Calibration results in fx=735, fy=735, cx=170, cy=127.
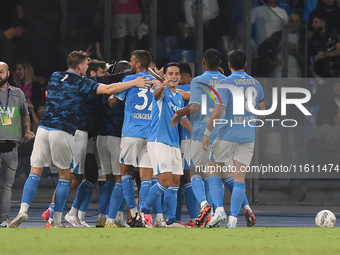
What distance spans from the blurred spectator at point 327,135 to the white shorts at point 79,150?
274 inches

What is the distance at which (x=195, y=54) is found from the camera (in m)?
15.3

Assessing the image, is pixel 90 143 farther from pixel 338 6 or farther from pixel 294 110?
pixel 338 6

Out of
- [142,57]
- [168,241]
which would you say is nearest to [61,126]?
[142,57]

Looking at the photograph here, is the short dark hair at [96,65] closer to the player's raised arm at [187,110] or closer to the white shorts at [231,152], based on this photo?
the player's raised arm at [187,110]

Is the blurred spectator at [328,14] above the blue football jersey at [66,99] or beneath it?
above

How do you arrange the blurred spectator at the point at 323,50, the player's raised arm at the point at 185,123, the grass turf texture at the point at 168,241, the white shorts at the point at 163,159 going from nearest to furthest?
the grass turf texture at the point at 168,241, the white shorts at the point at 163,159, the player's raised arm at the point at 185,123, the blurred spectator at the point at 323,50

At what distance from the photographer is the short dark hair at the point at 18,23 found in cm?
1541

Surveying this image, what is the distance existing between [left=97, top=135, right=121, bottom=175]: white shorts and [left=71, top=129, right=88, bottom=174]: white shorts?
20cm

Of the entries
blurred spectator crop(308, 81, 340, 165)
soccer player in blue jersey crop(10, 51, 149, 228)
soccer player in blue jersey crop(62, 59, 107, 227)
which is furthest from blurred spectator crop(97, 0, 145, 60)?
soccer player in blue jersey crop(10, 51, 149, 228)

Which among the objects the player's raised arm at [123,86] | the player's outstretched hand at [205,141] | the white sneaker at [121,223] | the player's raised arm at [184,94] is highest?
the player's raised arm at [123,86]

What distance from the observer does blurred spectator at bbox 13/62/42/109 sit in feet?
50.2

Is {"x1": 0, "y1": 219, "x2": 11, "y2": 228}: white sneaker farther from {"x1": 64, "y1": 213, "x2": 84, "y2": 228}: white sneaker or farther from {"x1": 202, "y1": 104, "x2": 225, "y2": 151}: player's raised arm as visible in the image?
{"x1": 202, "y1": 104, "x2": 225, "y2": 151}: player's raised arm

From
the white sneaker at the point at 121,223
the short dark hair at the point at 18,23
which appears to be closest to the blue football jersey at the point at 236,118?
the white sneaker at the point at 121,223

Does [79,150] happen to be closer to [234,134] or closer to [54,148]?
[54,148]
